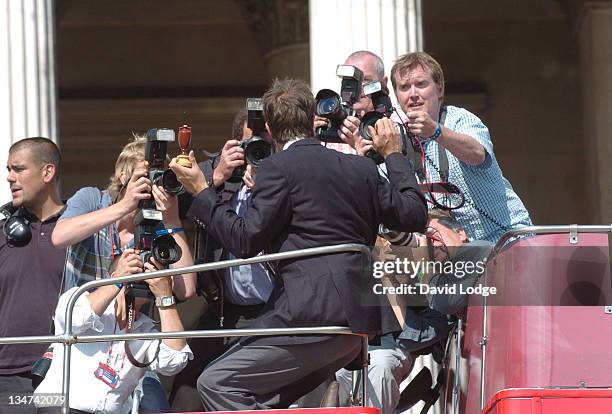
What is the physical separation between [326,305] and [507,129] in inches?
423

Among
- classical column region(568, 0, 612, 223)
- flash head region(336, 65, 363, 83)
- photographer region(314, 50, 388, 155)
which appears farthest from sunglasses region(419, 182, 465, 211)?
classical column region(568, 0, 612, 223)

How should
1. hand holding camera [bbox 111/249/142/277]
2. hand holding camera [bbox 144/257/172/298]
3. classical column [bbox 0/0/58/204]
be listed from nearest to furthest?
hand holding camera [bbox 111/249/142/277], hand holding camera [bbox 144/257/172/298], classical column [bbox 0/0/58/204]

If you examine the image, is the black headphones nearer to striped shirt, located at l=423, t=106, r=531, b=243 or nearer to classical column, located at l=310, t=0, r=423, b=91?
striped shirt, located at l=423, t=106, r=531, b=243

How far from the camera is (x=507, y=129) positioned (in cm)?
1833

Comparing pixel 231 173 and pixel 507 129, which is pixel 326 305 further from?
pixel 507 129

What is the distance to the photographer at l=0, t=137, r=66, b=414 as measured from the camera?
29.9 feet

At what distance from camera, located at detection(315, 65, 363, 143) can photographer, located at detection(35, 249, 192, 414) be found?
41.9 inches

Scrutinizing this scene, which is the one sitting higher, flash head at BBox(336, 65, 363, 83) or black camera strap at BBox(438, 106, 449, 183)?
flash head at BBox(336, 65, 363, 83)

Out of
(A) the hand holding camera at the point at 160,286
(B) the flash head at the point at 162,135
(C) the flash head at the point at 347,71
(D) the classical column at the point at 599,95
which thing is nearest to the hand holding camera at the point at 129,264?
(A) the hand holding camera at the point at 160,286

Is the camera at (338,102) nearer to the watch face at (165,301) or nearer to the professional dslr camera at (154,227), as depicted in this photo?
the professional dslr camera at (154,227)

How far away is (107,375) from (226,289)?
753 millimetres

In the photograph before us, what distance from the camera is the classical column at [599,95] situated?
53.4 ft

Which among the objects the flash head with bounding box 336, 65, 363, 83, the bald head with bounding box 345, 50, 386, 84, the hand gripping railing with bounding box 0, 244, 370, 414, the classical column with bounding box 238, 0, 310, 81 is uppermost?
the classical column with bounding box 238, 0, 310, 81

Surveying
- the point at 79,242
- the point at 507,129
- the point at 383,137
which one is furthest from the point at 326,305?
the point at 507,129
